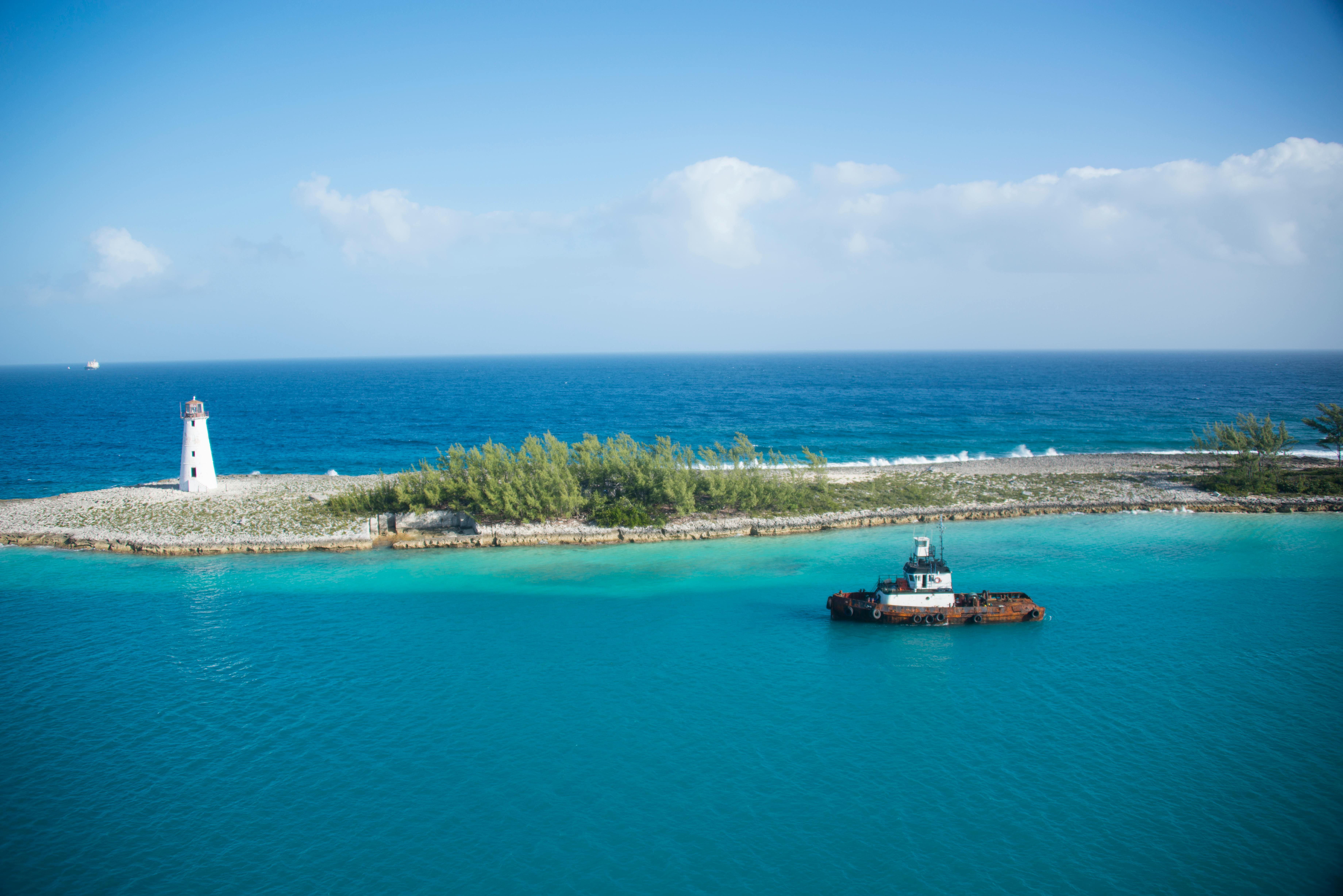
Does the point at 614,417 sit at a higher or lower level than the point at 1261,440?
higher

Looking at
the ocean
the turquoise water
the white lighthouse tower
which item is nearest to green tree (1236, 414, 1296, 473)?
the ocean

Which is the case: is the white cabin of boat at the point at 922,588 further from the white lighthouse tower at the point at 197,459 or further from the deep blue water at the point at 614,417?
the white lighthouse tower at the point at 197,459

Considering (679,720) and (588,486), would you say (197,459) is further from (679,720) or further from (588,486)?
(679,720)

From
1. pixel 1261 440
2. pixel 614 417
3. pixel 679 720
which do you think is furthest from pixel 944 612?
pixel 614 417

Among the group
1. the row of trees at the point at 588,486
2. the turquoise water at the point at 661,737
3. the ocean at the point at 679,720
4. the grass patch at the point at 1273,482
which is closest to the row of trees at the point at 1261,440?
the grass patch at the point at 1273,482

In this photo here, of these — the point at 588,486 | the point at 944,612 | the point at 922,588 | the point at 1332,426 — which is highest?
the point at 1332,426

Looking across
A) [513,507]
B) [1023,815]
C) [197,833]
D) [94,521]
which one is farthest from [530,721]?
[94,521]

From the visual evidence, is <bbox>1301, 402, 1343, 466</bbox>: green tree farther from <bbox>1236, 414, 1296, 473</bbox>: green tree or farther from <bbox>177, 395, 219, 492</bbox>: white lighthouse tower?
<bbox>177, 395, 219, 492</bbox>: white lighthouse tower
